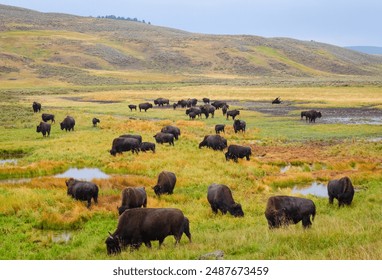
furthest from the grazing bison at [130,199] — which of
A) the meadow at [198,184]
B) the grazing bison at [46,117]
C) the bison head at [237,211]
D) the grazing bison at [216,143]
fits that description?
the grazing bison at [46,117]

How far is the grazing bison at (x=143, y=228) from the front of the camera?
11.7 m

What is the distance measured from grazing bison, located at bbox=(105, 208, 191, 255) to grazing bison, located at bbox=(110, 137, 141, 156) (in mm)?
17182

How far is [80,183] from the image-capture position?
1767 cm

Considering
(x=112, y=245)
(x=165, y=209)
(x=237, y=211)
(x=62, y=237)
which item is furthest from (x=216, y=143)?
(x=112, y=245)

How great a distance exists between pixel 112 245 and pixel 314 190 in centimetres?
1256

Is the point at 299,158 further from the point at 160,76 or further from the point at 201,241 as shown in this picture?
the point at 160,76

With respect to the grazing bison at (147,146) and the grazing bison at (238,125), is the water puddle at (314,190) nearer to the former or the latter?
the grazing bison at (147,146)

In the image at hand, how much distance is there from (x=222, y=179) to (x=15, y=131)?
80.6ft

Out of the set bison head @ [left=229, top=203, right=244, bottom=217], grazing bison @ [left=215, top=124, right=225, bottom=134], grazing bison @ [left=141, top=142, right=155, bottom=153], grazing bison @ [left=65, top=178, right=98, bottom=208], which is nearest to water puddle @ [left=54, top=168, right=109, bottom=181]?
grazing bison @ [left=141, top=142, right=155, bottom=153]

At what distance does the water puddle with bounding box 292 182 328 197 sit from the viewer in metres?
20.4

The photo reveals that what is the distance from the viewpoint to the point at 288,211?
14.0 m

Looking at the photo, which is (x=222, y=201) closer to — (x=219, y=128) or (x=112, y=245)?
(x=112, y=245)

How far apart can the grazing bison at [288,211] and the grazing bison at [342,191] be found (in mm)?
3381
